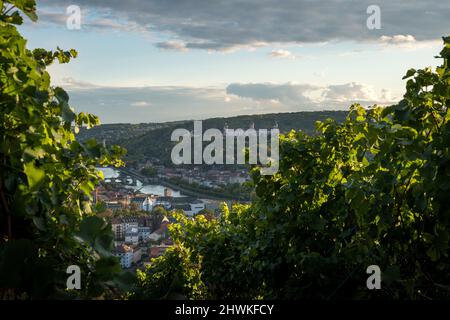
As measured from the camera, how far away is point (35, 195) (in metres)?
1.61

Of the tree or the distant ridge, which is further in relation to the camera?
the distant ridge

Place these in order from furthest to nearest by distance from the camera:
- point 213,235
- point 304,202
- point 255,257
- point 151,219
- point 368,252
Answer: point 151,219
point 213,235
point 255,257
point 304,202
point 368,252

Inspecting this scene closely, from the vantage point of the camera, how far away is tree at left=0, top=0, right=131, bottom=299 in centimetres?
146

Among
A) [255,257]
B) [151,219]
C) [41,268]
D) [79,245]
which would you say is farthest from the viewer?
[151,219]

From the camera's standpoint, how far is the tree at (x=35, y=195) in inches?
57.6

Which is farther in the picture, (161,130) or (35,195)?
(161,130)

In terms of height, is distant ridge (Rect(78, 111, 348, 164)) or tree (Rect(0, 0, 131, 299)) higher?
distant ridge (Rect(78, 111, 348, 164))

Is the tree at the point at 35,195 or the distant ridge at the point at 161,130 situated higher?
the distant ridge at the point at 161,130

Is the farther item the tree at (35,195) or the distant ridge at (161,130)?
the distant ridge at (161,130)

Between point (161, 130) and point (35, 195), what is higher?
point (161, 130)

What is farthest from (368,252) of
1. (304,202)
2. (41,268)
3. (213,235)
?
(213,235)
